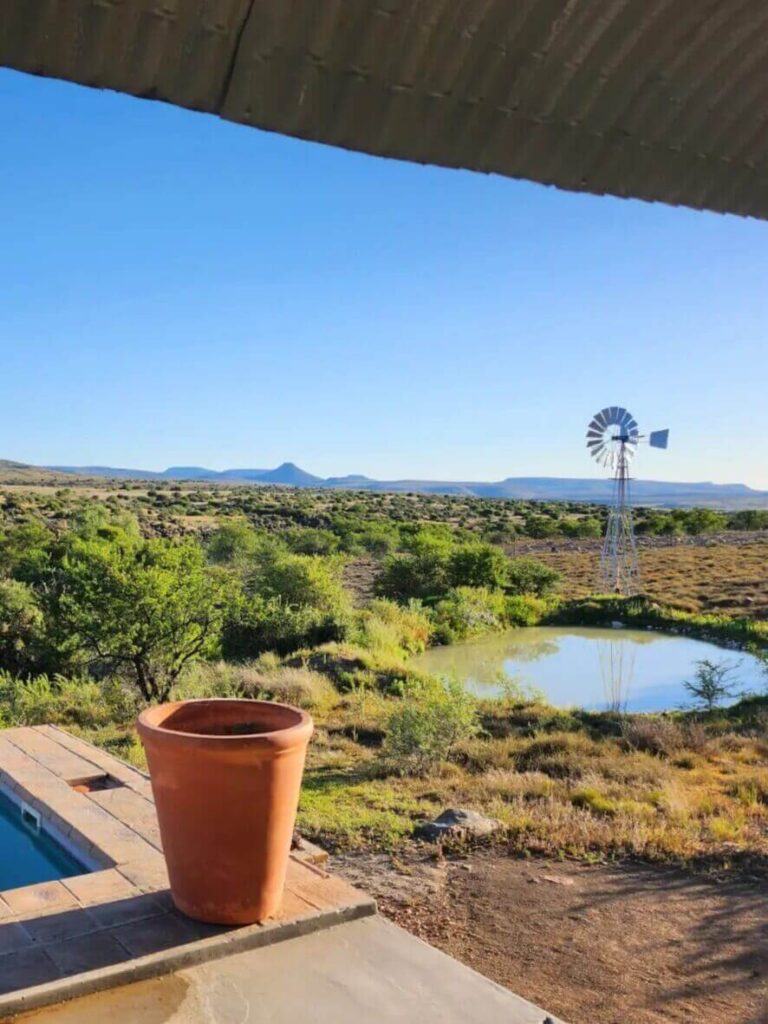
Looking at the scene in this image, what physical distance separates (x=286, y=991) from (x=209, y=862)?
626 mm

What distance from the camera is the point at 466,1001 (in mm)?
3600

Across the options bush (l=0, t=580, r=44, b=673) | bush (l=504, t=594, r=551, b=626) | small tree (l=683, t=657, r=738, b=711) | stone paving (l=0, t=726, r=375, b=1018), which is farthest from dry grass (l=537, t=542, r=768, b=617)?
stone paving (l=0, t=726, r=375, b=1018)

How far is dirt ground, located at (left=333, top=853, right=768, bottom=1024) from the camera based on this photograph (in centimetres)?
431

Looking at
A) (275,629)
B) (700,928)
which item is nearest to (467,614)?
(275,629)

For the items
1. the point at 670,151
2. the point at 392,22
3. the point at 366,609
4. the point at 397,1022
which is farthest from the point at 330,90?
the point at 366,609

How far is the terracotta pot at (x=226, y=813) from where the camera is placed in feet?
12.6

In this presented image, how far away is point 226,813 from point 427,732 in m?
6.22

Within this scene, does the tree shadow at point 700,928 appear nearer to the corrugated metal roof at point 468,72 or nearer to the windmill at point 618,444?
the corrugated metal roof at point 468,72

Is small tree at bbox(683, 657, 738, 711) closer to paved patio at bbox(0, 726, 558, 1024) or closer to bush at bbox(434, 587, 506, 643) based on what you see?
bush at bbox(434, 587, 506, 643)

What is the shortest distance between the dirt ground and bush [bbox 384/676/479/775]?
332cm

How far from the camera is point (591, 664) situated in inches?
931

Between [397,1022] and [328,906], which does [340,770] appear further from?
[397,1022]

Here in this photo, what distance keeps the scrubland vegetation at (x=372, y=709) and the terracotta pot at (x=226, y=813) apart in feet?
8.27

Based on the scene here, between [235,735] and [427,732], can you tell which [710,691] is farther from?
[235,735]
